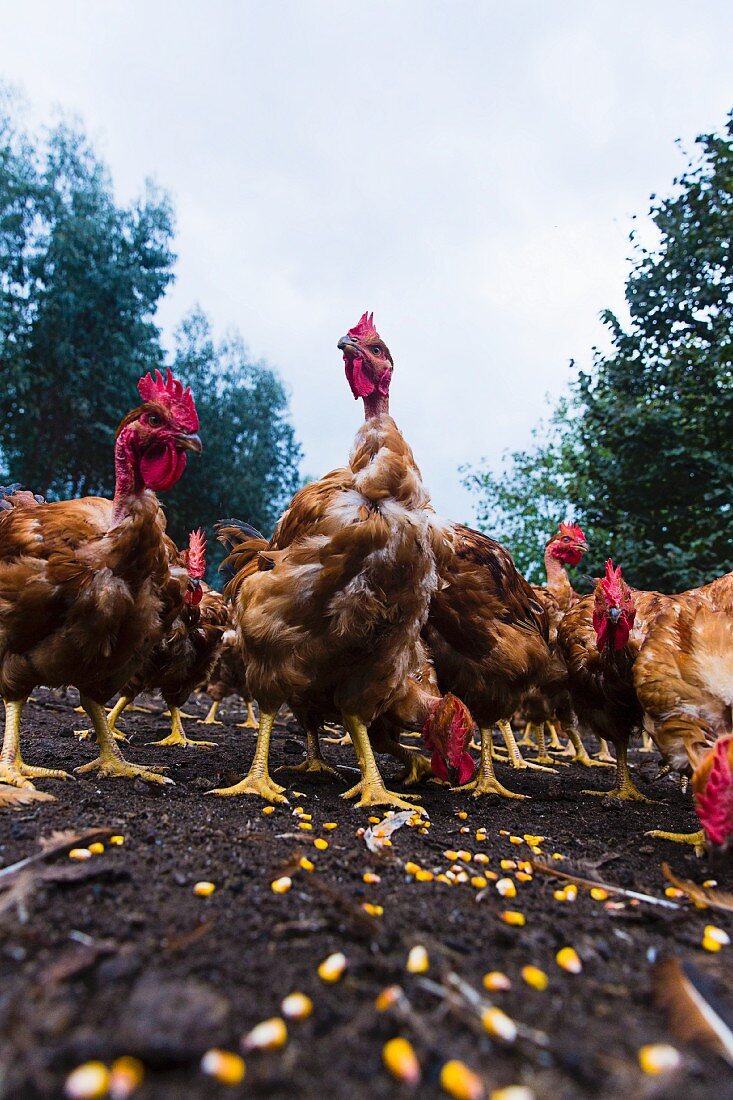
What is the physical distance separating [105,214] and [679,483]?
18228mm

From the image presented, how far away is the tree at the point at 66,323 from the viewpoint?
58.9 feet

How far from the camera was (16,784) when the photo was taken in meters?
3.64

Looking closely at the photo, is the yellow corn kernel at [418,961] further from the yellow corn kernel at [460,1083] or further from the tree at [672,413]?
the tree at [672,413]

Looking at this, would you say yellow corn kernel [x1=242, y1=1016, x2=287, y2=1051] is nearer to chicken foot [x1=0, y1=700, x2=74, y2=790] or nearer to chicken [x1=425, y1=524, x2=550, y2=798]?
chicken foot [x1=0, y1=700, x2=74, y2=790]

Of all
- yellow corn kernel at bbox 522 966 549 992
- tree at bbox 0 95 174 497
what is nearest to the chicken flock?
yellow corn kernel at bbox 522 966 549 992

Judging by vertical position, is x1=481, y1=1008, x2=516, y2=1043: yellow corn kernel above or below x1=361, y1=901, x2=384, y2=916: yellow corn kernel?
below

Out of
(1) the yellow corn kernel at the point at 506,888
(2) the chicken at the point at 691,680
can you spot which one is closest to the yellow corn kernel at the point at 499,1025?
(1) the yellow corn kernel at the point at 506,888

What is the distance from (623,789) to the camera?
5102 millimetres

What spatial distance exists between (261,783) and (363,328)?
2.96m

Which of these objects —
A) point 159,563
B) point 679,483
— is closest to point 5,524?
point 159,563

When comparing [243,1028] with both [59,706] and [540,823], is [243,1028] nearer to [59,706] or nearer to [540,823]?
[540,823]

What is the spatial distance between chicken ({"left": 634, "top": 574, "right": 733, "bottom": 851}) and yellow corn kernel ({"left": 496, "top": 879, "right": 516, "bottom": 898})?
984 mm

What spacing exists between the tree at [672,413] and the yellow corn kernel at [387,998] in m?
9.88

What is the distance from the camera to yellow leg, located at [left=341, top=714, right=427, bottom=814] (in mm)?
3918
